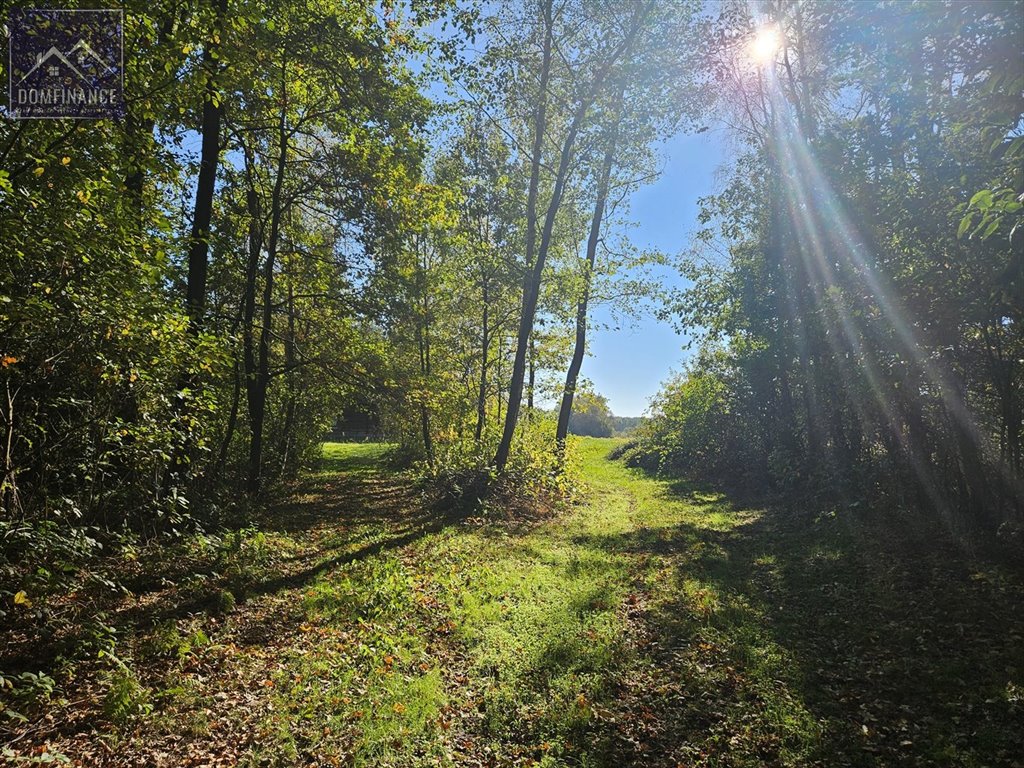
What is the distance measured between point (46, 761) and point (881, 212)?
12058mm

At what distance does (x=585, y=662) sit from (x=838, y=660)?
2.60m

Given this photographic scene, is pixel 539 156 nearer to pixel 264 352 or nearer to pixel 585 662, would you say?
pixel 264 352

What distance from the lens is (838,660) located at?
5066mm

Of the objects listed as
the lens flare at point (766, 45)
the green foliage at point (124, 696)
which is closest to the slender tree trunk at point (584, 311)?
the lens flare at point (766, 45)

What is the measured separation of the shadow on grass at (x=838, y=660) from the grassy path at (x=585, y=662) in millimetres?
22

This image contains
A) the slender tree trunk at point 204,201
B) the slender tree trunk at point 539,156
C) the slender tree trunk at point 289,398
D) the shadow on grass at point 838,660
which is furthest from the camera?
the slender tree trunk at point 539,156

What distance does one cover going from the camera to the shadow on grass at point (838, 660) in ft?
12.7

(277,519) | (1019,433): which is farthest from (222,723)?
(1019,433)

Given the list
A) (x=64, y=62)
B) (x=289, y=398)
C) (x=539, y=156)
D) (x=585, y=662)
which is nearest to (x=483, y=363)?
(x=289, y=398)

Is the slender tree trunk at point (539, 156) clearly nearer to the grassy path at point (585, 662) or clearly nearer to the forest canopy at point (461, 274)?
the forest canopy at point (461, 274)

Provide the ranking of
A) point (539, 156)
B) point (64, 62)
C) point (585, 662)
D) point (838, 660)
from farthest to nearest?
1. point (539, 156)
2. point (585, 662)
3. point (838, 660)
4. point (64, 62)

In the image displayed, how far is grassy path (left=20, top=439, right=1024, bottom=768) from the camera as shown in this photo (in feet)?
12.9

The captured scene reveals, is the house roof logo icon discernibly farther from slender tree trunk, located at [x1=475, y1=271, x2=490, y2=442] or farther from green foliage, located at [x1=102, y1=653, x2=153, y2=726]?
slender tree trunk, located at [x1=475, y1=271, x2=490, y2=442]

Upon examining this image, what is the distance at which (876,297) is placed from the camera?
862 centimetres
